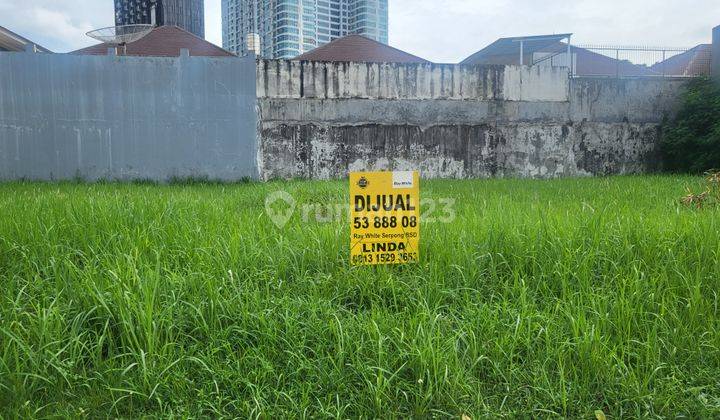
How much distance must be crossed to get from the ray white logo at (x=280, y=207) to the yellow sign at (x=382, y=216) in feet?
3.61

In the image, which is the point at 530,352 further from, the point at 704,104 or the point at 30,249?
the point at 704,104

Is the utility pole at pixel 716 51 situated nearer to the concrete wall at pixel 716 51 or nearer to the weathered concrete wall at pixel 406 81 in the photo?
the concrete wall at pixel 716 51

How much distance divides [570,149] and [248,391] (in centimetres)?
1189

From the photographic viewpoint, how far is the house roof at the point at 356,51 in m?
23.0

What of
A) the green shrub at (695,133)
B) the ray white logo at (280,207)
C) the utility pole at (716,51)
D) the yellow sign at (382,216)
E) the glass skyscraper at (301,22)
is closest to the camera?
the yellow sign at (382,216)

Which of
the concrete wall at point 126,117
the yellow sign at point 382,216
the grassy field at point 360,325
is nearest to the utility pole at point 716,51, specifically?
the concrete wall at point 126,117

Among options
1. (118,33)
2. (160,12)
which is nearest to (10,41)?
(118,33)

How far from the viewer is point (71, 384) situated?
6.78 ft

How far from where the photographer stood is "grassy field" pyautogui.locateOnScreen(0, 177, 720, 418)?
2.05m

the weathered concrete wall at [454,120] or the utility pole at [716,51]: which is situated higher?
the utility pole at [716,51]

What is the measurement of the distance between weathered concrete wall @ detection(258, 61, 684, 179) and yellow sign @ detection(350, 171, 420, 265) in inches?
330

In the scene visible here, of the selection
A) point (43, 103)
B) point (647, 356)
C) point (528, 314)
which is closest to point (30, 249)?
point (528, 314)

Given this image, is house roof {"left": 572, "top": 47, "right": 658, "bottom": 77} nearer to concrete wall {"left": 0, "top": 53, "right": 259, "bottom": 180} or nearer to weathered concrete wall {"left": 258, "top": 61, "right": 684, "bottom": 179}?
weathered concrete wall {"left": 258, "top": 61, "right": 684, "bottom": 179}

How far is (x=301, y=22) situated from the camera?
116 feet
